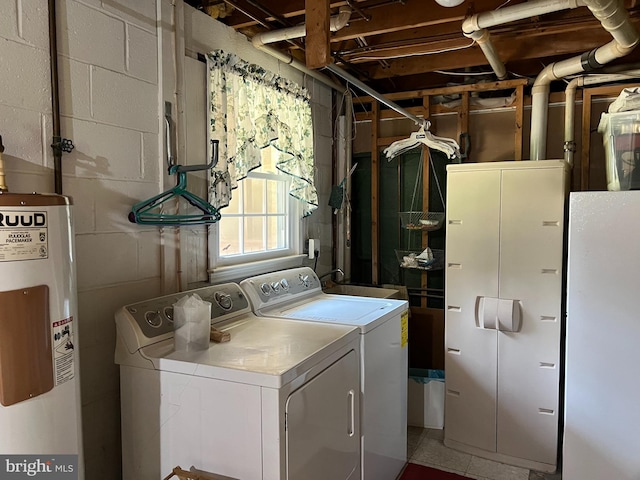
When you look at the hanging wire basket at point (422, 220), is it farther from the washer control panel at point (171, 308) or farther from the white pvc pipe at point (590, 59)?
the washer control panel at point (171, 308)

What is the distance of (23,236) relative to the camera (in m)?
1.24

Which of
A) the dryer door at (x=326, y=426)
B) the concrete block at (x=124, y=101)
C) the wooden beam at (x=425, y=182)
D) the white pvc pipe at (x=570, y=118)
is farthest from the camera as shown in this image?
the wooden beam at (x=425, y=182)

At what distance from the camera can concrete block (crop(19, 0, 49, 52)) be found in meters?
1.53

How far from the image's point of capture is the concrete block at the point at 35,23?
5.03 ft

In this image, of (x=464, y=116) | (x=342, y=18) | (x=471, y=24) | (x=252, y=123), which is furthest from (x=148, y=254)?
(x=464, y=116)

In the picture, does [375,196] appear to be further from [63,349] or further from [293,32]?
[63,349]

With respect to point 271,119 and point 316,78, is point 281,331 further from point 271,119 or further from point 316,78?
point 316,78

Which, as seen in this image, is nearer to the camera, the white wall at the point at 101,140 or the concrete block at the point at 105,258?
the white wall at the point at 101,140

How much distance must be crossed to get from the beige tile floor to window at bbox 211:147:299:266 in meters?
1.50

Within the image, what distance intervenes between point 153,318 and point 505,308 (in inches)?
77.6

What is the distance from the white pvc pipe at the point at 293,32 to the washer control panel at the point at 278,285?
1269mm

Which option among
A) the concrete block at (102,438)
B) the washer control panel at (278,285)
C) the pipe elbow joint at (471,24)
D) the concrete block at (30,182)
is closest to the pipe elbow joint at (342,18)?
the pipe elbow joint at (471,24)

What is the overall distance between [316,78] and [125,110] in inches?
64.9

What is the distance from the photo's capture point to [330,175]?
3658 mm
